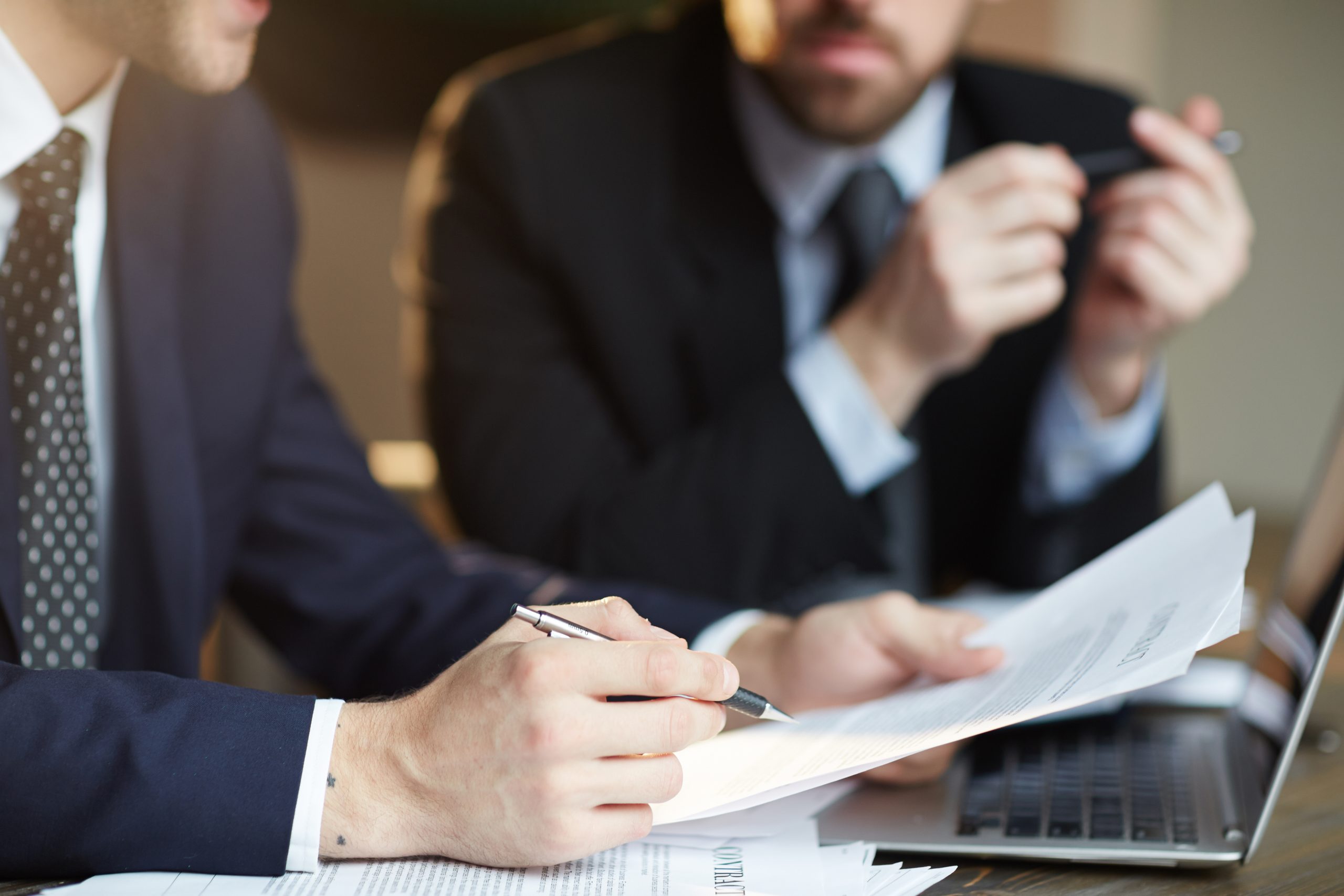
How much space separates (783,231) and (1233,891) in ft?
2.70

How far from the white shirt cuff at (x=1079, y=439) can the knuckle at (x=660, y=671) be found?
847 mm

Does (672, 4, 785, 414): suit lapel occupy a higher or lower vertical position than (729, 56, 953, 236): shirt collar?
lower

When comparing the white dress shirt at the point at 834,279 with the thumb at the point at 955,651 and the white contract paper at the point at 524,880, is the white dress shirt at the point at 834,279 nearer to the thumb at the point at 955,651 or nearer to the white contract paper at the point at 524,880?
the thumb at the point at 955,651

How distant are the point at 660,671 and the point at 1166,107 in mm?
2813

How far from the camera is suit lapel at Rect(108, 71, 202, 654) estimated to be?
69 centimetres

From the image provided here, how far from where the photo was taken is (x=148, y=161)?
2.43 feet

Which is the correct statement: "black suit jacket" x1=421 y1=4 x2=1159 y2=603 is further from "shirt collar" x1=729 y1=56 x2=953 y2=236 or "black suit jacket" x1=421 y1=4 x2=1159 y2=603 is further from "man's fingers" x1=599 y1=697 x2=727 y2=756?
"man's fingers" x1=599 y1=697 x2=727 y2=756

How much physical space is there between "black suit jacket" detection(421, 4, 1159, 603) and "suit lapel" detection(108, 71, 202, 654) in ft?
1.32

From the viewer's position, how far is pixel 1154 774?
2.12 ft

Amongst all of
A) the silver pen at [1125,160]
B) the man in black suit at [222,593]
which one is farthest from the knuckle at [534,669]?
the silver pen at [1125,160]

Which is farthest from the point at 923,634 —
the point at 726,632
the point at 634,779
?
the point at 634,779

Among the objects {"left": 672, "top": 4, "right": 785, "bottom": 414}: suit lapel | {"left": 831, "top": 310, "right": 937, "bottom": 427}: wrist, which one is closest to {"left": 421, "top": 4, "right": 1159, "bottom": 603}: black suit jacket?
{"left": 672, "top": 4, "right": 785, "bottom": 414}: suit lapel

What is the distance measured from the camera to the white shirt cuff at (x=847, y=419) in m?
1.02

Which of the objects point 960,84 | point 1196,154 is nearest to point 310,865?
point 1196,154
